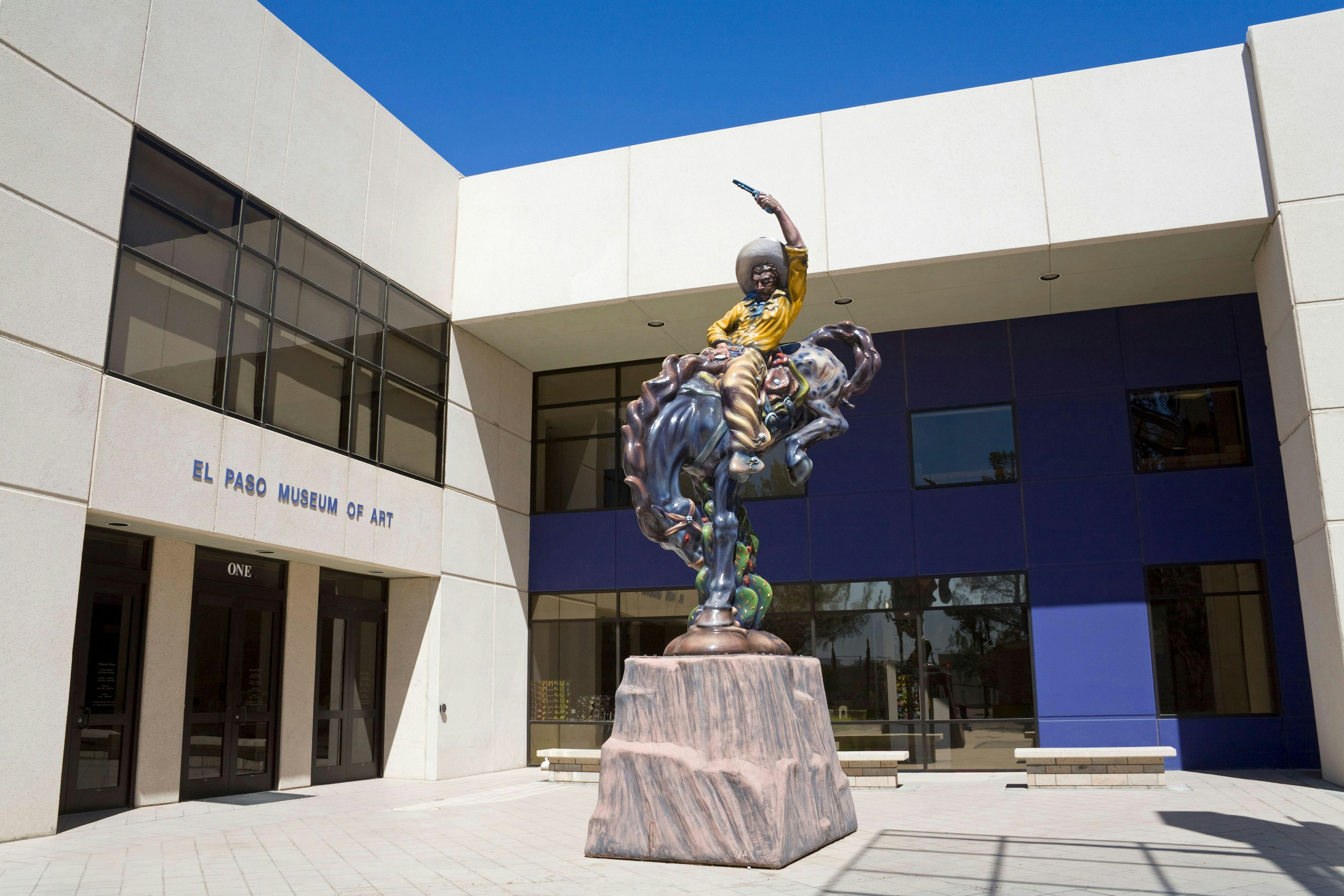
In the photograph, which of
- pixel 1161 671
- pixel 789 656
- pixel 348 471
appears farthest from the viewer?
pixel 1161 671

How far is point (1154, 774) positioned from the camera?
39.9ft

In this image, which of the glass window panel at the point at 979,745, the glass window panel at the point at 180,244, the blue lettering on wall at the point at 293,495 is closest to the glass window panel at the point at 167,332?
the glass window panel at the point at 180,244

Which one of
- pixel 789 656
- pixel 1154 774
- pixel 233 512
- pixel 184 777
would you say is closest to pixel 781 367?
pixel 789 656

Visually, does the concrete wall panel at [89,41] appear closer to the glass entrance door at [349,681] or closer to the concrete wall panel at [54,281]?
the concrete wall panel at [54,281]

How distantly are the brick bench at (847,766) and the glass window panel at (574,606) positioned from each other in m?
2.64

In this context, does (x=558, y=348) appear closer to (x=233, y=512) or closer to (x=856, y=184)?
(x=856, y=184)

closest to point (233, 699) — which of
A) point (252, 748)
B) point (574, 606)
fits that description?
point (252, 748)

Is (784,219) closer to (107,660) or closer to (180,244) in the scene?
(180,244)

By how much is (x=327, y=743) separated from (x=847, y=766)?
23.0 feet

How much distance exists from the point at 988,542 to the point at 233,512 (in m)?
10.6

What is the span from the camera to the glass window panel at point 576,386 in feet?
60.3

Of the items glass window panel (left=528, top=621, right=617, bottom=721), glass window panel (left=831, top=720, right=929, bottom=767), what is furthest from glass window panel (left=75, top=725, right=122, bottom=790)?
glass window panel (left=831, top=720, right=929, bottom=767)

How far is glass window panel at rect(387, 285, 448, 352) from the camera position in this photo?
1478cm

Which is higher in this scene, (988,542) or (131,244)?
(131,244)
